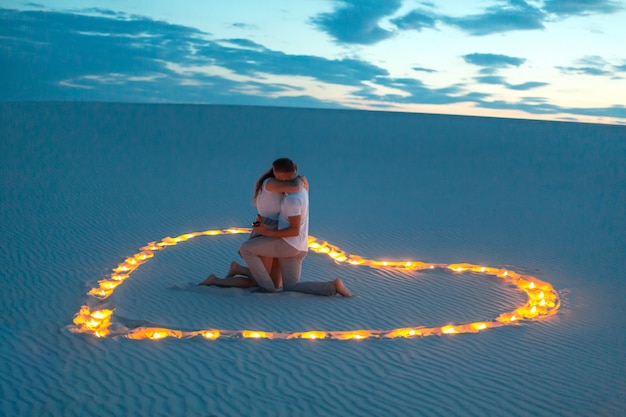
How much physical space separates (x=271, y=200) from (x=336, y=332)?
1938 millimetres

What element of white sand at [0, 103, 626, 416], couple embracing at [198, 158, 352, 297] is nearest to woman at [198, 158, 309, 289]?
couple embracing at [198, 158, 352, 297]

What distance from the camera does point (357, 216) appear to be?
52.5 feet

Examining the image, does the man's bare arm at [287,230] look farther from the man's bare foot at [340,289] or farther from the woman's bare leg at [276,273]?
the man's bare foot at [340,289]

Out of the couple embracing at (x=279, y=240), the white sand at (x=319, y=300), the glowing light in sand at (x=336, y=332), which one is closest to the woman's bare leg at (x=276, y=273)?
the couple embracing at (x=279, y=240)

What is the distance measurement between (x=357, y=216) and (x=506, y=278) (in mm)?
6397

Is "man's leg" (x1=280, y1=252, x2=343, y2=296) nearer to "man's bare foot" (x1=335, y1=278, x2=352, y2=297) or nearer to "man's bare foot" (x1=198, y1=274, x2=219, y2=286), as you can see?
"man's bare foot" (x1=335, y1=278, x2=352, y2=297)

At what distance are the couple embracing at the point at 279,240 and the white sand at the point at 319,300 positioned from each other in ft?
0.77

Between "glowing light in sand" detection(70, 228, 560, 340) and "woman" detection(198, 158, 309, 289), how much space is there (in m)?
1.48

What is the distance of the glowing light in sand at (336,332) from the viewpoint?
6.95m

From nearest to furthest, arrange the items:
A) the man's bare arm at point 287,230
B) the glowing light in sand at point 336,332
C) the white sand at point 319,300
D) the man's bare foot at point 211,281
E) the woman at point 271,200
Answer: the white sand at point 319,300
the glowing light in sand at point 336,332
the woman at point 271,200
the man's bare arm at point 287,230
the man's bare foot at point 211,281

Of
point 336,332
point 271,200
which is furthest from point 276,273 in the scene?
point 336,332

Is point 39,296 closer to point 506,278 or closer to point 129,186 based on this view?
point 506,278

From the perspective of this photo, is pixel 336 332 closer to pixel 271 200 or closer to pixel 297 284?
pixel 297 284

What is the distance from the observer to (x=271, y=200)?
7961mm
